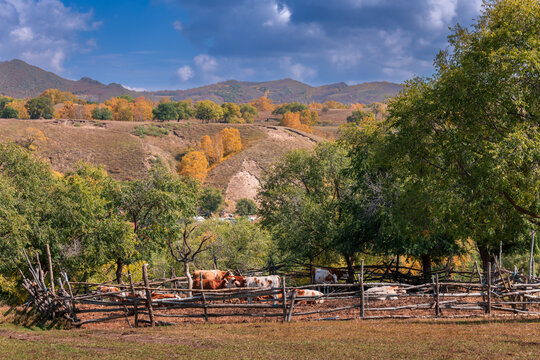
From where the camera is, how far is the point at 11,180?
85.6 ft

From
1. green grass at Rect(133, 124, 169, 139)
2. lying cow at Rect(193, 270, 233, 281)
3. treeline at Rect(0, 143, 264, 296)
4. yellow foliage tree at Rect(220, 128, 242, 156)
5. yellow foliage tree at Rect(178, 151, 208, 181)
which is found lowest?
lying cow at Rect(193, 270, 233, 281)

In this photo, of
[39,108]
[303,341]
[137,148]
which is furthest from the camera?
[39,108]

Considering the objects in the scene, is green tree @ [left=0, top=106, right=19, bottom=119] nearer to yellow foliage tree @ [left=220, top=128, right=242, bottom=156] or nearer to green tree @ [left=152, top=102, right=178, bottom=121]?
green tree @ [left=152, top=102, right=178, bottom=121]

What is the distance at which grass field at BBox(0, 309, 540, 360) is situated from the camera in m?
10.3

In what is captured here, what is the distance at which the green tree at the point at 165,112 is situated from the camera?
158m

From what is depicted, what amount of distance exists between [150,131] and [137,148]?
17.0 m

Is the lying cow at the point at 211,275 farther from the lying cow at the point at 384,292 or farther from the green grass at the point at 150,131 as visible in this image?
the green grass at the point at 150,131

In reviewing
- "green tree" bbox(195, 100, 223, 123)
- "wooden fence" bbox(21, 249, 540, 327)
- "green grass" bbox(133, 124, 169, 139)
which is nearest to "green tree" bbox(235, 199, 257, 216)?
"green grass" bbox(133, 124, 169, 139)

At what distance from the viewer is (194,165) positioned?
365 feet

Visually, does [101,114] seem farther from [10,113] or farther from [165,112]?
[10,113]

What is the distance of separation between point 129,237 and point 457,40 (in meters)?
18.0

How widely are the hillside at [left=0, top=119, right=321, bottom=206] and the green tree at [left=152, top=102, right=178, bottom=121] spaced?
18.1m

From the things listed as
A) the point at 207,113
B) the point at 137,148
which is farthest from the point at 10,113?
the point at 207,113

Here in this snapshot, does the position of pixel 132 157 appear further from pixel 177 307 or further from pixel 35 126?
pixel 177 307
